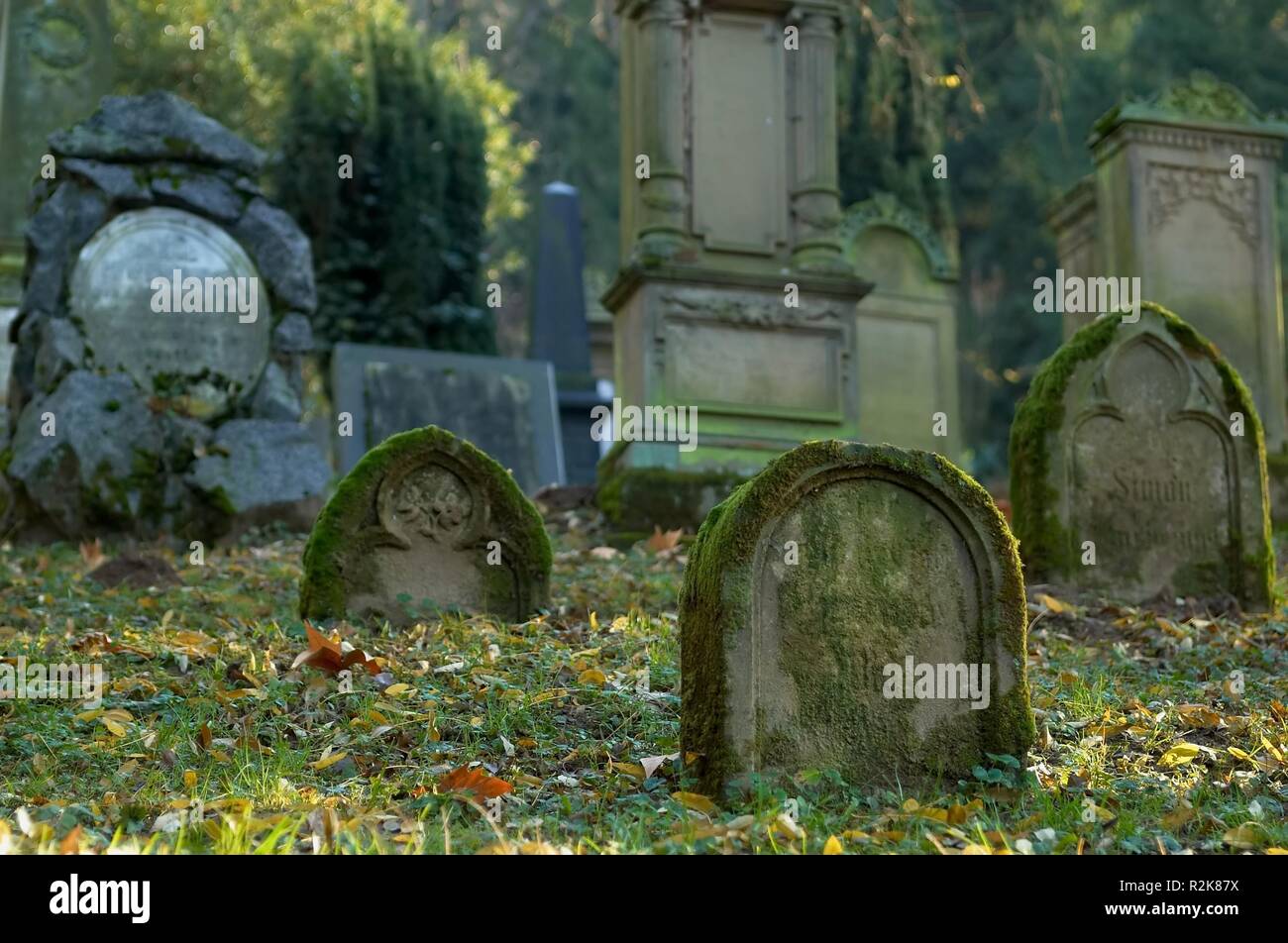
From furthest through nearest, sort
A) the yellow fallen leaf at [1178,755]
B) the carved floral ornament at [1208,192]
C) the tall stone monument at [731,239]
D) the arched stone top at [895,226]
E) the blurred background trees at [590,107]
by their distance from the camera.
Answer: the blurred background trees at [590,107]
the arched stone top at [895,226]
the carved floral ornament at [1208,192]
the tall stone monument at [731,239]
the yellow fallen leaf at [1178,755]

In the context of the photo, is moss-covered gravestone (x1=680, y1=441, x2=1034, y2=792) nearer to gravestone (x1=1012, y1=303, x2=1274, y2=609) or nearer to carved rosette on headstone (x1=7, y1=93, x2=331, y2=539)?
gravestone (x1=1012, y1=303, x2=1274, y2=609)

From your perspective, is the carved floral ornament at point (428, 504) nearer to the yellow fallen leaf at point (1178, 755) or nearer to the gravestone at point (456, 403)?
the yellow fallen leaf at point (1178, 755)

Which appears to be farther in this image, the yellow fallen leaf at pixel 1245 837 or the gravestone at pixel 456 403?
the gravestone at pixel 456 403

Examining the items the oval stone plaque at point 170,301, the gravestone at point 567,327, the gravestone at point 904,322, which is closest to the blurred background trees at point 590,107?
the gravestone at point 567,327

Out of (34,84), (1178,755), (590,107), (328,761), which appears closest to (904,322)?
(1178,755)

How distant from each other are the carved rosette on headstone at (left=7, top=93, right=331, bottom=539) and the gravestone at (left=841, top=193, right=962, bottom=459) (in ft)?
17.9

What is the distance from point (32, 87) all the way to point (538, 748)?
13993 millimetres

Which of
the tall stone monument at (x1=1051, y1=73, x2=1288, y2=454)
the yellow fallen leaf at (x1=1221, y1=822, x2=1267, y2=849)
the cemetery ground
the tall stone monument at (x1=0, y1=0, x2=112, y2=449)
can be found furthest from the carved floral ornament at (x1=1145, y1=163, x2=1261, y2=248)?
the tall stone monument at (x1=0, y1=0, x2=112, y2=449)

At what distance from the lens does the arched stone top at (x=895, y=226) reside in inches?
545

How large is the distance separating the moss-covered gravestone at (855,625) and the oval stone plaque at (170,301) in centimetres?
642

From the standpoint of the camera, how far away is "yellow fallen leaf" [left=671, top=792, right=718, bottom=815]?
4047mm

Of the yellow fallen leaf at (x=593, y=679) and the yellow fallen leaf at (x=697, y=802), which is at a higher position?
the yellow fallen leaf at (x=593, y=679)
